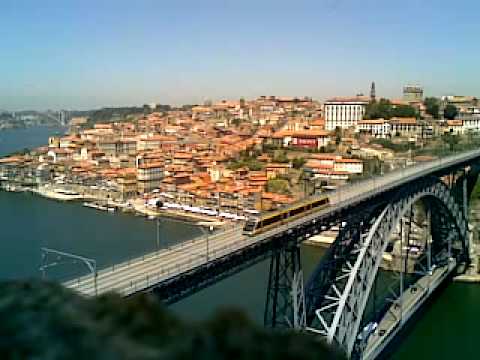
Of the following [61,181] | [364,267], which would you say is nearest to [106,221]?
[61,181]

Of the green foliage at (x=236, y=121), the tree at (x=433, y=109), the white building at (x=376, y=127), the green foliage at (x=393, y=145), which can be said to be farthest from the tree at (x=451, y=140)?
the green foliage at (x=236, y=121)

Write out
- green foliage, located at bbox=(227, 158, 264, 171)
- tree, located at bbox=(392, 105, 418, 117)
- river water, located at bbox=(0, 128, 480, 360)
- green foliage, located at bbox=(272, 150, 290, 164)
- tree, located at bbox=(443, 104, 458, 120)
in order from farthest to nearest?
tree, located at bbox=(443, 104, 458, 120) → tree, located at bbox=(392, 105, 418, 117) → green foliage, located at bbox=(227, 158, 264, 171) → green foliage, located at bbox=(272, 150, 290, 164) → river water, located at bbox=(0, 128, 480, 360)

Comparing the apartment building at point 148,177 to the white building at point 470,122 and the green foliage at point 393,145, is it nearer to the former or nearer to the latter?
the green foliage at point 393,145

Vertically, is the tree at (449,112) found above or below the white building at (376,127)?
above

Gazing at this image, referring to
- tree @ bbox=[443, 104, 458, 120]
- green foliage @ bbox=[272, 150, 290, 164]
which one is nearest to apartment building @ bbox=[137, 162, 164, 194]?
green foliage @ bbox=[272, 150, 290, 164]

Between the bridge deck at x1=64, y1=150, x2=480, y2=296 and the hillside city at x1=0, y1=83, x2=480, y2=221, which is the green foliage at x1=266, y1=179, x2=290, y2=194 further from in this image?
the bridge deck at x1=64, y1=150, x2=480, y2=296

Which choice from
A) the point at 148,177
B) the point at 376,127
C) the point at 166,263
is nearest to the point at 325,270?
the point at 166,263
